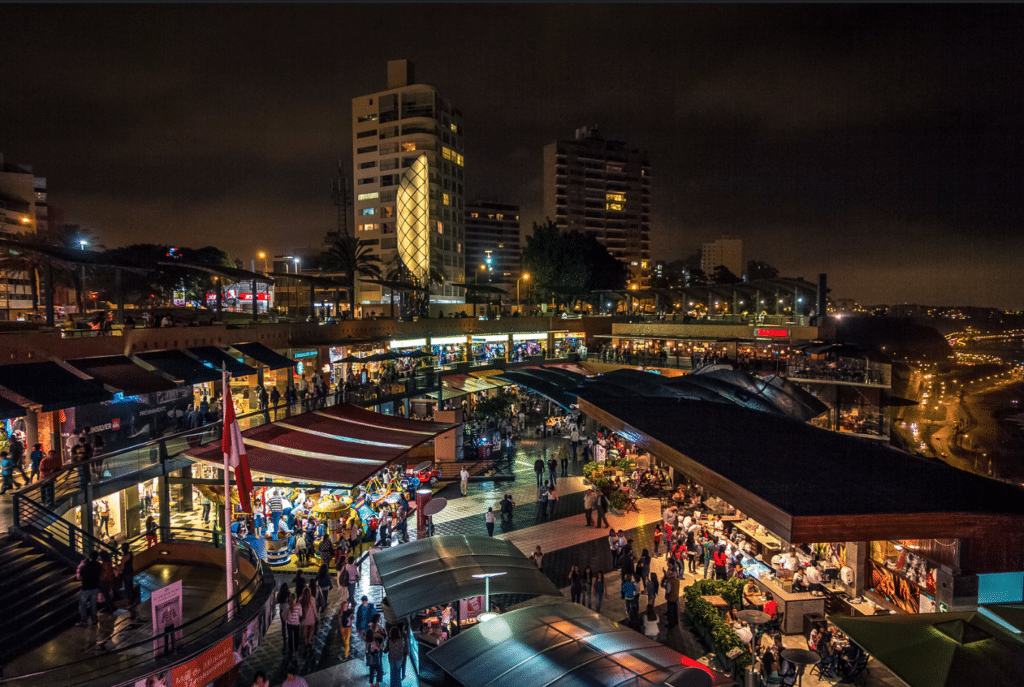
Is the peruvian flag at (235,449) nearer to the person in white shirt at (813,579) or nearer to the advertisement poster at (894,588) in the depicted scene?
the person in white shirt at (813,579)

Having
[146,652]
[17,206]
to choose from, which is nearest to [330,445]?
[146,652]

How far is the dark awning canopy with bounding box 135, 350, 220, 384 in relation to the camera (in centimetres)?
1800

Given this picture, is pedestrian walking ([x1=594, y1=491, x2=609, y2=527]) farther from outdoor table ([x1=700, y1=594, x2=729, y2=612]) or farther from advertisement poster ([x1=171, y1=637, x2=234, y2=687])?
advertisement poster ([x1=171, y1=637, x2=234, y2=687])

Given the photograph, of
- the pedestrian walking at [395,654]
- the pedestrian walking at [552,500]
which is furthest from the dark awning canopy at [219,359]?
the pedestrian walking at [395,654]

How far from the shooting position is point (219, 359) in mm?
20656

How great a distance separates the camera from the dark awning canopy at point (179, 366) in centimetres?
1800

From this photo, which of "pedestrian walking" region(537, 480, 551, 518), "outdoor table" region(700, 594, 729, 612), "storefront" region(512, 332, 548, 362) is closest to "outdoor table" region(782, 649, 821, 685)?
"outdoor table" region(700, 594, 729, 612)

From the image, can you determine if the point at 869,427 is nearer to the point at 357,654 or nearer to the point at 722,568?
the point at 722,568

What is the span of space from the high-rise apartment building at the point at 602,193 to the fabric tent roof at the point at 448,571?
328ft

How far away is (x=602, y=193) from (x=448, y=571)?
108 metres

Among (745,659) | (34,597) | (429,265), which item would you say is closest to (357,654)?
(34,597)

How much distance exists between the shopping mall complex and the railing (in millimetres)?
34

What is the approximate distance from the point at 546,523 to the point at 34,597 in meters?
11.9

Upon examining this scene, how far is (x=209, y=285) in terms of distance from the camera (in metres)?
54.8
